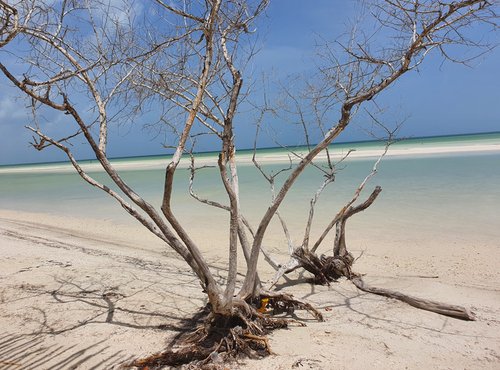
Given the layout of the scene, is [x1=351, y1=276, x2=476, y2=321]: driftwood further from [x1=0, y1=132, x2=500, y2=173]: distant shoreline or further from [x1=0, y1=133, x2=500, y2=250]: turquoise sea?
[x1=0, y1=132, x2=500, y2=173]: distant shoreline

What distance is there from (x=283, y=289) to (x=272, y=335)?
5.62 ft

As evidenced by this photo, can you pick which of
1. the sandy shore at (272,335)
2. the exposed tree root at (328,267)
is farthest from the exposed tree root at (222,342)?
the exposed tree root at (328,267)

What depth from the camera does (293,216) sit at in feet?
32.7

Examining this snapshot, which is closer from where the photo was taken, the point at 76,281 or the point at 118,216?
the point at 76,281

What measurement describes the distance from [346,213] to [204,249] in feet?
10.3

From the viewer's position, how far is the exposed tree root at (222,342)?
2.80 metres

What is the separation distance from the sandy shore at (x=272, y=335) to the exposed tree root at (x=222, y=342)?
12 centimetres

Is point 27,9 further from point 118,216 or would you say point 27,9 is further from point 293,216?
point 118,216

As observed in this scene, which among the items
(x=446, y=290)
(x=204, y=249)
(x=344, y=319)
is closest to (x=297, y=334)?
(x=344, y=319)

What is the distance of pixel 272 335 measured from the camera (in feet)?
10.6

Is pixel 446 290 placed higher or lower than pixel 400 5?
lower

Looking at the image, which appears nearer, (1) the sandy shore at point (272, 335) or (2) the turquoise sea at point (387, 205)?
(1) the sandy shore at point (272, 335)

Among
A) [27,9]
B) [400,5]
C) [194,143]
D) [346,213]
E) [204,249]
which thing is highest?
[27,9]

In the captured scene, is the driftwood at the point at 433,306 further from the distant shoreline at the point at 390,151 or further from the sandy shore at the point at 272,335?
the distant shoreline at the point at 390,151
